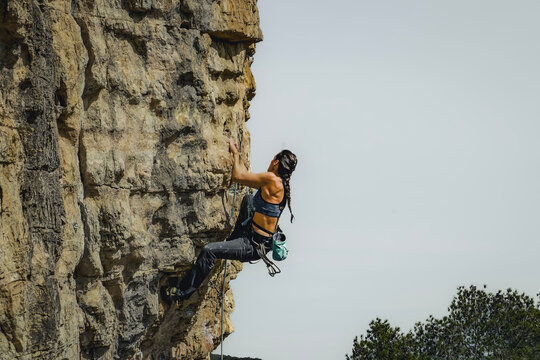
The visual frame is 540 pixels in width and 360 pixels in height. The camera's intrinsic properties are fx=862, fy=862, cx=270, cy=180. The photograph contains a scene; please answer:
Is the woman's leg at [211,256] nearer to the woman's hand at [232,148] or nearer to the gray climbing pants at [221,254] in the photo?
the gray climbing pants at [221,254]

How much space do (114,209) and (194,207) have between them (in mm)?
1537

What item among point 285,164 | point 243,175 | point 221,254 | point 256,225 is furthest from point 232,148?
point 221,254

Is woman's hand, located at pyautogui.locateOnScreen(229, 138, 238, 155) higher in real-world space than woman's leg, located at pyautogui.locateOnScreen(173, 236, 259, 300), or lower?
higher

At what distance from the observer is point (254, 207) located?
38.9 ft

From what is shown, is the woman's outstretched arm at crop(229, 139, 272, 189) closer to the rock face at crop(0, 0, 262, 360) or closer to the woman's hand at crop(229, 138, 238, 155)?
the woman's hand at crop(229, 138, 238, 155)

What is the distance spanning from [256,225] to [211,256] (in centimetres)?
74

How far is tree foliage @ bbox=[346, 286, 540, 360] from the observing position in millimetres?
23078

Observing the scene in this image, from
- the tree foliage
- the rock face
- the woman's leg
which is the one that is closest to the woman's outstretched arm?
the rock face

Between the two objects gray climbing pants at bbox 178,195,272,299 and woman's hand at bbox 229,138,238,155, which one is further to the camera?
woman's hand at bbox 229,138,238,155

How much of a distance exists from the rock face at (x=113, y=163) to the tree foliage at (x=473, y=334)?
10.4 metres

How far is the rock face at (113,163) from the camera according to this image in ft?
27.8

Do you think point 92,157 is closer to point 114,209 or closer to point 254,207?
point 114,209

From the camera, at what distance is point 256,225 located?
11.8 metres

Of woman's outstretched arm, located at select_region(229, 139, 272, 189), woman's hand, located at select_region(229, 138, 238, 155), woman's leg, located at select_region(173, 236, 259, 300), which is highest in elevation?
woman's hand, located at select_region(229, 138, 238, 155)
